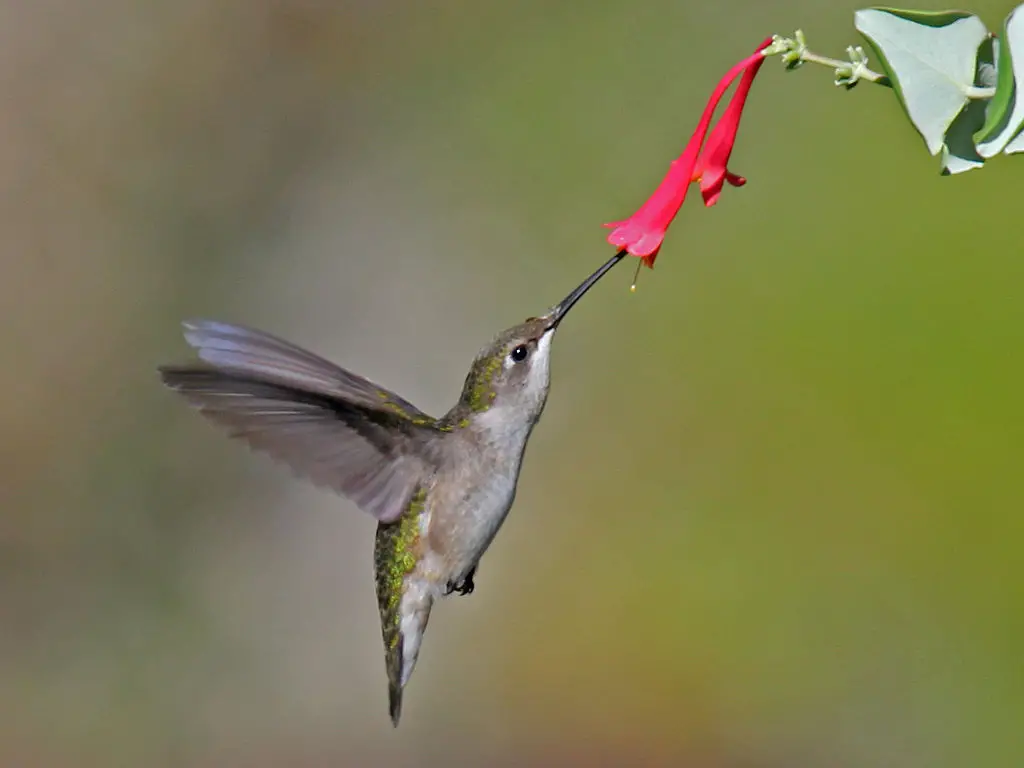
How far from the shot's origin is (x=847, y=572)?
113 inches

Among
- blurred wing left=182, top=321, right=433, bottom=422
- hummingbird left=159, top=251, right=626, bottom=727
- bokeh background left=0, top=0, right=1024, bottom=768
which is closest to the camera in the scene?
blurred wing left=182, top=321, right=433, bottom=422

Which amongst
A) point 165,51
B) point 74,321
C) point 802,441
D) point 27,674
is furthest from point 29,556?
point 802,441

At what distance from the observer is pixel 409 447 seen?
1606 mm

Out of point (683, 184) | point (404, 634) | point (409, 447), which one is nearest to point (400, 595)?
point (404, 634)

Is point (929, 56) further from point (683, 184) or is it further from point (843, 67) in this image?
point (683, 184)

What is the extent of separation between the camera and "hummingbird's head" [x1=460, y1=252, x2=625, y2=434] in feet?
5.02

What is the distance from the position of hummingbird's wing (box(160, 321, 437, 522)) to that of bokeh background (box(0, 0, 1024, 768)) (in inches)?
58.4

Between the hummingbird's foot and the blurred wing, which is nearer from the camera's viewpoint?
the blurred wing

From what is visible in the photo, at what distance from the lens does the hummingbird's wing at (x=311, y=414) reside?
1325 millimetres

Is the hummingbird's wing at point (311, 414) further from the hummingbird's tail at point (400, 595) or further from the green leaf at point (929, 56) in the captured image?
the green leaf at point (929, 56)

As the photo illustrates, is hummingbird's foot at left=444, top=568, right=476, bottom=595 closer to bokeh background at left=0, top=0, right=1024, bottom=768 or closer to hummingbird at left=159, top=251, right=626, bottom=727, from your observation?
hummingbird at left=159, top=251, right=626, bottom=727

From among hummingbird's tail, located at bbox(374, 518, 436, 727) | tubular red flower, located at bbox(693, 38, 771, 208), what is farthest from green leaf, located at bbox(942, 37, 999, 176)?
hummingbird's tail, located at bbox(374, 518, 436, 727)

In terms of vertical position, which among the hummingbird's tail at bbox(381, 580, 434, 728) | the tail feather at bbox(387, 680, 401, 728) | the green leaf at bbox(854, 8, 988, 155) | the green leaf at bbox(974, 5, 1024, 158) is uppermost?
the green leaf at bbox(854, 8, 988, 155)

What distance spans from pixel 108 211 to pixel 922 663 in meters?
2.69
